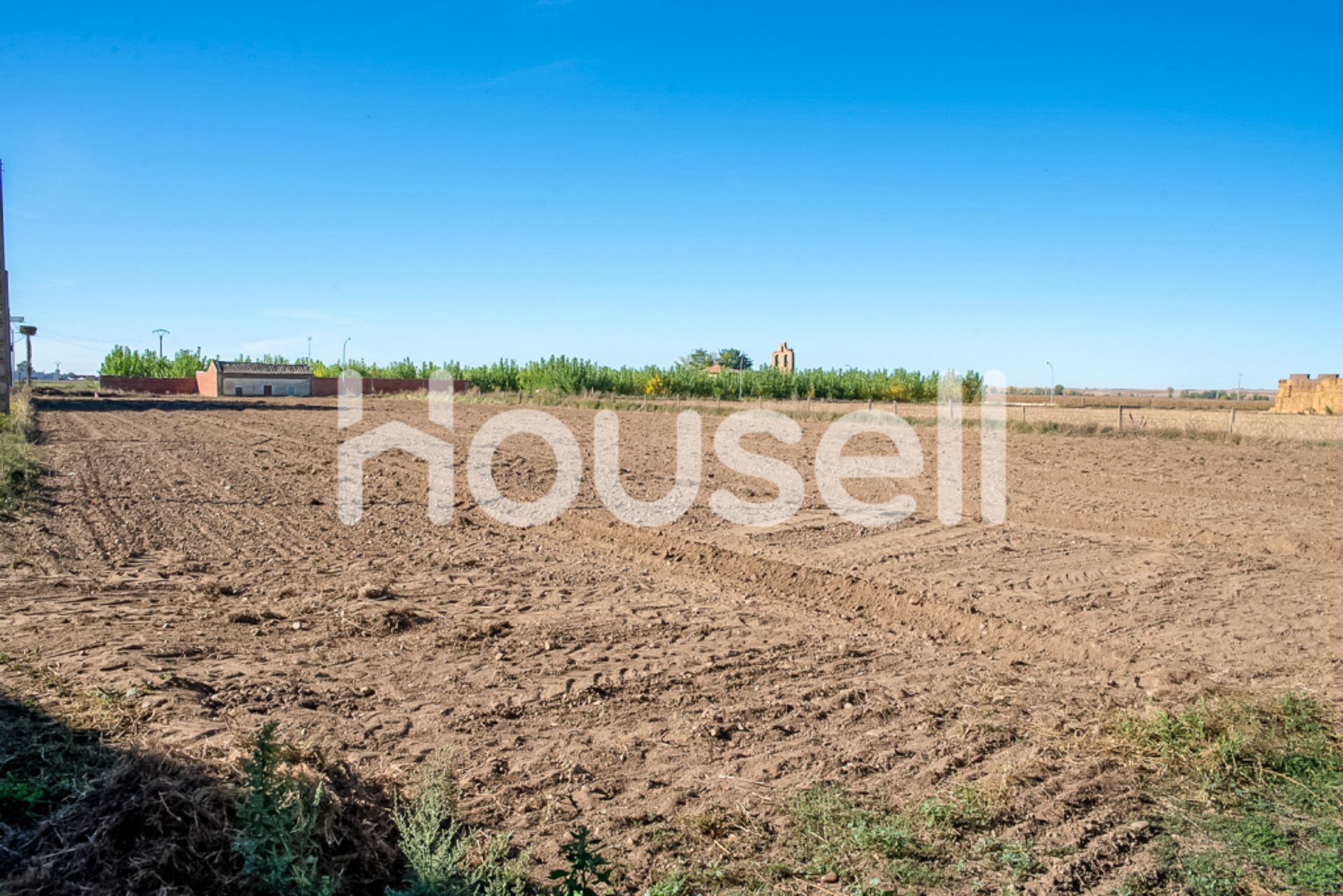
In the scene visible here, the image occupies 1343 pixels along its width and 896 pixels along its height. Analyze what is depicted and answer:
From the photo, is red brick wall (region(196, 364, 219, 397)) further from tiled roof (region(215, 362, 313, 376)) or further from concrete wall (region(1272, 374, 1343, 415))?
concrete wall (region(1272, 374, 1343, 415))

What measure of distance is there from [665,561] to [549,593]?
1.78 meters

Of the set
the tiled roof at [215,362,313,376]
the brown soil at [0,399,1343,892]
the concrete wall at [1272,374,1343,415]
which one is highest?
the tiled roof at [215,362,313,376]

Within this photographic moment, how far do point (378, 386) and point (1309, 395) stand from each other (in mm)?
68359

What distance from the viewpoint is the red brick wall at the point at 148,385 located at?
7194 centimetres

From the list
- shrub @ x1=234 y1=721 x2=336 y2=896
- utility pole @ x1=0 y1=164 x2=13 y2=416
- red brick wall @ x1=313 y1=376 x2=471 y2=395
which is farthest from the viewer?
red brick wall @ x1=313 y1=376 x2=471 y2=395

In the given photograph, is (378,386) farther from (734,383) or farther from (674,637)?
(674,637)

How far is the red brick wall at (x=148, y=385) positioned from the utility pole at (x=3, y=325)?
5238 centimetres

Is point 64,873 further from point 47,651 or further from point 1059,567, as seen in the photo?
point 1059,567

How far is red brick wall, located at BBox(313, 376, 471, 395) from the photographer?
74.1m

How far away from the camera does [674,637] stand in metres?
6.43

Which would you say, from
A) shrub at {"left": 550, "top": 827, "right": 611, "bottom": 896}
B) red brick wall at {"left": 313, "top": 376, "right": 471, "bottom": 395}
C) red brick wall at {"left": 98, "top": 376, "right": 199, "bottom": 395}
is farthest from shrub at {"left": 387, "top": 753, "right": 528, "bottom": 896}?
red brick wall at {"left": 98, "top": 376, "right": 199, "bottom": 395}

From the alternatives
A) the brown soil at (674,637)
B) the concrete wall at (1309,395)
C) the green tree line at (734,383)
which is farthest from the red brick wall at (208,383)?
the concrete wall at (1309,395)

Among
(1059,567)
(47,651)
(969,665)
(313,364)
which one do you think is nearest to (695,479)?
(1059,567)

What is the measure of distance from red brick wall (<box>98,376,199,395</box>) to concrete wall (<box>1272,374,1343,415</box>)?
266ft
